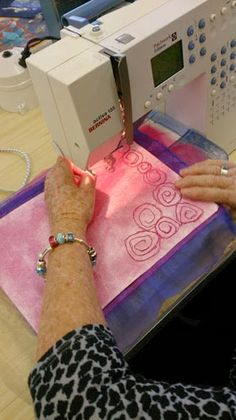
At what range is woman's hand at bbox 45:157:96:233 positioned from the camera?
798 mm

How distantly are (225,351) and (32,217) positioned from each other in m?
0.53

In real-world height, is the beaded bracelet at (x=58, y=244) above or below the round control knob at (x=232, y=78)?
below

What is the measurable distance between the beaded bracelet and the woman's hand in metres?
0.03

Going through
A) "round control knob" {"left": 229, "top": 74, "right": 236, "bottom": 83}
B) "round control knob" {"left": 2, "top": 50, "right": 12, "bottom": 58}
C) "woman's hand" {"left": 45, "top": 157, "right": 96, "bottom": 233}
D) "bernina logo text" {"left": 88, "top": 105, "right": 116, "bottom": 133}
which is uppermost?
"bernina logo text" {"left": 88, "top": 105, "right": 116, "bottom": 133}

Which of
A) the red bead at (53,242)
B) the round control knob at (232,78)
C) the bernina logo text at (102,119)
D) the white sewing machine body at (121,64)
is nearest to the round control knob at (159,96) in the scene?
the white sewing machine body at (121,64)

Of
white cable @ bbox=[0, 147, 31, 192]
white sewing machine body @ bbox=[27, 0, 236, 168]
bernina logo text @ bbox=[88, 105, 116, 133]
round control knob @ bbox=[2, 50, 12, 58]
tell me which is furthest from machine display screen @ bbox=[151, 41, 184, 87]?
round control knob @ bbox=[2, 50, 12, 58]

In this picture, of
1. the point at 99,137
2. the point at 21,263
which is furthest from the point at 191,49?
the point at 21,263

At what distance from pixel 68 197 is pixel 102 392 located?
1.28 feet

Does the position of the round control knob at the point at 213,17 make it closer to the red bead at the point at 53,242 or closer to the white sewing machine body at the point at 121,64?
the white sewing machine body at the point at 121,64

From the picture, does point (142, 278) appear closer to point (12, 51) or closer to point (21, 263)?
point (21, 263)

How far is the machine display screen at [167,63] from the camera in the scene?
0.76 m

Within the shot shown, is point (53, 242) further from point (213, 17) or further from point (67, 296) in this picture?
point (213, 17)

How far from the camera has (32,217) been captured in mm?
870

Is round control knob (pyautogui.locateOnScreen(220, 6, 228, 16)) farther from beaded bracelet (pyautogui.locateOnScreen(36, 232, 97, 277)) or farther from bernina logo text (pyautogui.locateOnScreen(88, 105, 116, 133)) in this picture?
beaded bracelet (pyautogui.locateOnScreen(36, 232, 97, 277))
